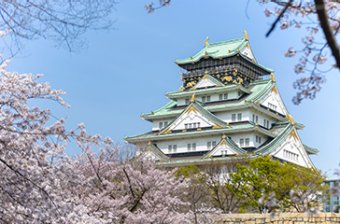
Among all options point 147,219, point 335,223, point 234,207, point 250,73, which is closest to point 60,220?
point 147,219

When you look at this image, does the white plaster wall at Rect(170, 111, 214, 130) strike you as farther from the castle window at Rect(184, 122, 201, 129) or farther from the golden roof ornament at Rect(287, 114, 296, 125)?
the golden roof ornament at Rect(287, 114, 296, 125)

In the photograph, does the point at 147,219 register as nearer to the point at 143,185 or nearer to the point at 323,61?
the point at 143,185

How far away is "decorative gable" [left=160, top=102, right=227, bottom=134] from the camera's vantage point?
38.0 metres

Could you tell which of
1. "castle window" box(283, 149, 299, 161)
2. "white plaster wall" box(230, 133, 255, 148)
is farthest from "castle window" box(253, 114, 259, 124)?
"castle window" box(283, 149, 299, 161)

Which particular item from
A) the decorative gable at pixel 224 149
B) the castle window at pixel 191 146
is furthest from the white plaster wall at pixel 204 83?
the decorative gable at pixel 224 149

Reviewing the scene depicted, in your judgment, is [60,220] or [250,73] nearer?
[60,220]

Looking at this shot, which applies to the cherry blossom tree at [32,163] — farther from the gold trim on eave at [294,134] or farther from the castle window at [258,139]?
the gold trim on eave at [294,134]

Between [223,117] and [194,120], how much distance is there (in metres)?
2.18

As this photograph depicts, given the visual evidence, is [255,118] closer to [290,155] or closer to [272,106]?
[272,106]

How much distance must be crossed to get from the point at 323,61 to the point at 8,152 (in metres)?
3.86

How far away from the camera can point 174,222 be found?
12297mm

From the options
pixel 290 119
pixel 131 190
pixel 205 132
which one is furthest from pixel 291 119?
pixel 131 190

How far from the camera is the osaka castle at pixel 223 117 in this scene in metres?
36.8

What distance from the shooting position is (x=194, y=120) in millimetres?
39031
